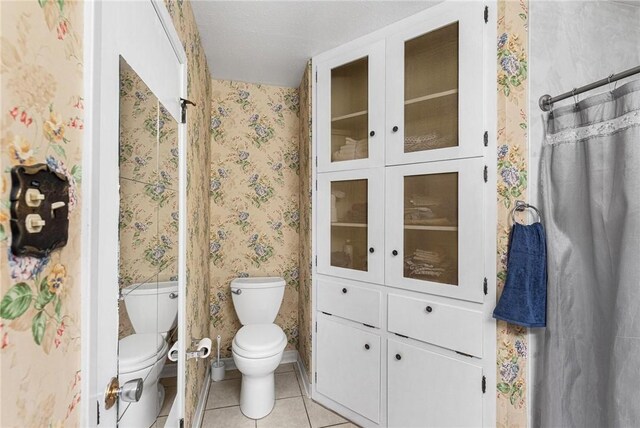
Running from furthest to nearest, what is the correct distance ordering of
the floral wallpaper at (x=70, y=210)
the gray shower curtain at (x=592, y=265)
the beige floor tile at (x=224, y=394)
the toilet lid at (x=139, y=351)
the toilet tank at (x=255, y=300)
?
the toilet tank at (x=255, y=300), the beige floor tile at (x=224, y=394), the gray shower curtain at (x=592, y=265), the toilet lid at (x=139, y=351), the floral wallpaper at (x=70, y=210)

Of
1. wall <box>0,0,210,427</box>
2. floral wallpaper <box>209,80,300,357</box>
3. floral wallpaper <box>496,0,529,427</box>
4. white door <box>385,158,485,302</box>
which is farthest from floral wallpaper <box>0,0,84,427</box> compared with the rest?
floral wallpaper <box>209,80,300,357</box>

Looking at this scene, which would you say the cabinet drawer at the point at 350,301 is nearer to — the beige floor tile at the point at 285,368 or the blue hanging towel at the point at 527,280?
the blue hanging towel at the point at 527,280

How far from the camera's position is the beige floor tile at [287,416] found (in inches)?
75.0

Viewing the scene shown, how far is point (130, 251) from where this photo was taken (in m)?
0.83

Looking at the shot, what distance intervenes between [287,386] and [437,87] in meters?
2.27

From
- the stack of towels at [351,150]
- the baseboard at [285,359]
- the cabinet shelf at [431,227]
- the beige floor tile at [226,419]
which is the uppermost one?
the stack of towels at [351,150]

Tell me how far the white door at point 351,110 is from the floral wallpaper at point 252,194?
0.72 meters

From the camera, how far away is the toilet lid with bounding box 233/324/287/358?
75.4 inches

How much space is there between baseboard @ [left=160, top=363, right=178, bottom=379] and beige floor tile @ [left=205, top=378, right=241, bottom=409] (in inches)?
39.1

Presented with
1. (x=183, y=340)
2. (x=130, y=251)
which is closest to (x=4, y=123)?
(x=130, y=251)

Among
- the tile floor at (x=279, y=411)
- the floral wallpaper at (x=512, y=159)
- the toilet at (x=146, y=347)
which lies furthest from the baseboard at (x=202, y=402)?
the floral wallpaper at (x=512, y=159)

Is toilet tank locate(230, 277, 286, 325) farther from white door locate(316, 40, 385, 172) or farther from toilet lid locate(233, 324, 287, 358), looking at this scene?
white door locate(316, 40, 385, 172)

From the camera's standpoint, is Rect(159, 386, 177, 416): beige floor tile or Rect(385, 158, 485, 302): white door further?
Rect(385, 158, 485, 302): white door

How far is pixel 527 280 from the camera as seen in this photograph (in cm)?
134
